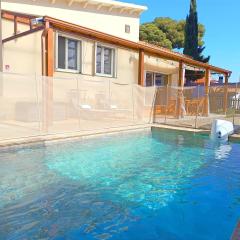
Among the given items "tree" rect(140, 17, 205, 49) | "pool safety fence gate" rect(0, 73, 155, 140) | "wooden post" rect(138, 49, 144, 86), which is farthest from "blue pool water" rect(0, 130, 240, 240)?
"tree" rect(140, 17, 205, 49)

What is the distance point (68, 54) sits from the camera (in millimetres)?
13141

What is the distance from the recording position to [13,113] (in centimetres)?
873

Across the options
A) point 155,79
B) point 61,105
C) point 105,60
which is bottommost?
point 61,105

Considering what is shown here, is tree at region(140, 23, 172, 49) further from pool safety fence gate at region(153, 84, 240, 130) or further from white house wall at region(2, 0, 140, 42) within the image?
pool safety fence gate at region(153, 84, 240, 130)

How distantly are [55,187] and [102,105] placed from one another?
6515 mm

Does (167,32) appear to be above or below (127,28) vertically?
above

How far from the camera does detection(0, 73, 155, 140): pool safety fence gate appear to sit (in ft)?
27.8

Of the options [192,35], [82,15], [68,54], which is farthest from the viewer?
[192,35]

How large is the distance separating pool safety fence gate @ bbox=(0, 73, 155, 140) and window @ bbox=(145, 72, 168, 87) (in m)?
5.45

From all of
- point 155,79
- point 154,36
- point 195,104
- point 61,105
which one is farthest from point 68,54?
point 154,36

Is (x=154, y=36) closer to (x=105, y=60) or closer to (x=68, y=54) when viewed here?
(x=105, y=60)

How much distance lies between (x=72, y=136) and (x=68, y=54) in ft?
15.6

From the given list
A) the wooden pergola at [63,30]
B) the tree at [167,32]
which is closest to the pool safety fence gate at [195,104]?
the wooden pergola at [63,30]

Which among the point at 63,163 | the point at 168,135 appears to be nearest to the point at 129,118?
the point at 168,135
